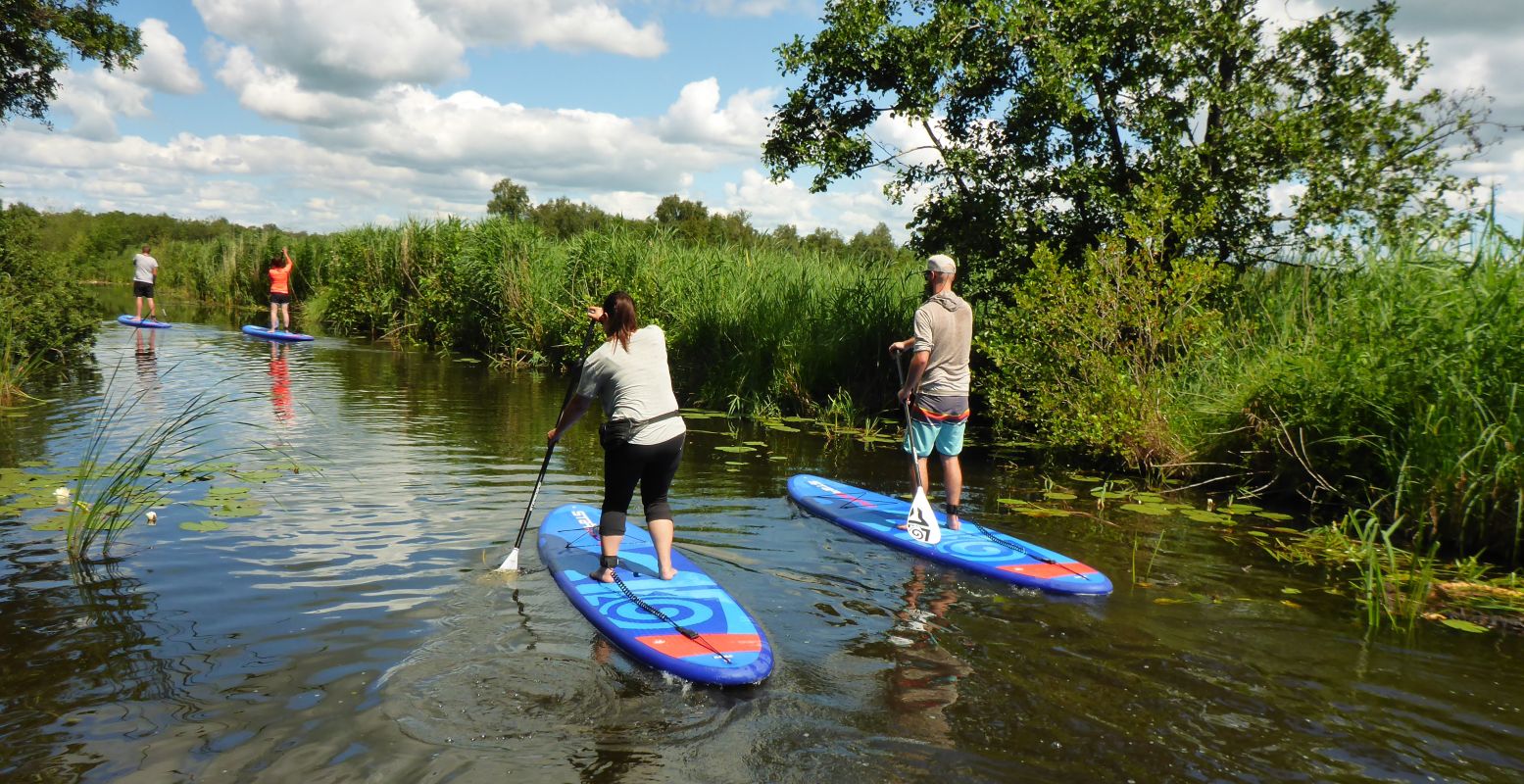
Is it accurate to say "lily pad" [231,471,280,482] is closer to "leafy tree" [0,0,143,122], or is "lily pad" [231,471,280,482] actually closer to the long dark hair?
the long dark hair

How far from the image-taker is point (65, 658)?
456 centimetres

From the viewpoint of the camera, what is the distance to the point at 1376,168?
10188mm

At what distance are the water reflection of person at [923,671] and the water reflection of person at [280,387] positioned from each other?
8.57 meters

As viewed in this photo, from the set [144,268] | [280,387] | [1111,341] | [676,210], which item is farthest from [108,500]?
[676,210]

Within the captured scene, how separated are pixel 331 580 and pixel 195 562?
0.96 metres

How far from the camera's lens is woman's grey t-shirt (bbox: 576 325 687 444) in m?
5.55

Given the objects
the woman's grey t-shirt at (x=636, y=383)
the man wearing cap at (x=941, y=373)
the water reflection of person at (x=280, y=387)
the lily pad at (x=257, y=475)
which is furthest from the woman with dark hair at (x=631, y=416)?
the water reflection of person at (x=280, y=387)

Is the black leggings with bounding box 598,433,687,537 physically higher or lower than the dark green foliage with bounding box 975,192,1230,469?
lower

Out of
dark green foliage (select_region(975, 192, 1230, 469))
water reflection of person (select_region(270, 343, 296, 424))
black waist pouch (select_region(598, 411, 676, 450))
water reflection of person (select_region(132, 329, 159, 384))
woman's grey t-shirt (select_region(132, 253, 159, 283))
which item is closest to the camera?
black waist pouch (select_region(598, 411, 676, 450))

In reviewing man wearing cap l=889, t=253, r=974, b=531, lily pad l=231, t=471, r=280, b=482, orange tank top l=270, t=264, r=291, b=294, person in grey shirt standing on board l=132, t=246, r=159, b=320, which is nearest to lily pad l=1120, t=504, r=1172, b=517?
man wearing cap l=889, t=253, r=974, b=531

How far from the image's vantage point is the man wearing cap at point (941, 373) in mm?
7074

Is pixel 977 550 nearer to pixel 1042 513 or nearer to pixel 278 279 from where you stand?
pixel 1042 513

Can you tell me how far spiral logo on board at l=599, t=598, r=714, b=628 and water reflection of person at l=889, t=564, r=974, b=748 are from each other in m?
1.07

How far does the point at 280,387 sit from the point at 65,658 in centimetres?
1049
